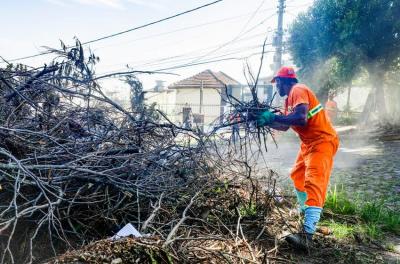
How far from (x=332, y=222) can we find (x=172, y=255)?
2367 mm

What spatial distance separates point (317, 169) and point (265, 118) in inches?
28.3

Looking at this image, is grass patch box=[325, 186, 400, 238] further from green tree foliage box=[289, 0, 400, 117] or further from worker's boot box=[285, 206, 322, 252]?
green tree foliage box=[289, 0, 400, 117]

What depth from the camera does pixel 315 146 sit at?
11.8 ft

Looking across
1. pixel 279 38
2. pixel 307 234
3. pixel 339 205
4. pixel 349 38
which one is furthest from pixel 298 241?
pixel 279 38

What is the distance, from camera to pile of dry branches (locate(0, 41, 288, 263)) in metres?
2.54

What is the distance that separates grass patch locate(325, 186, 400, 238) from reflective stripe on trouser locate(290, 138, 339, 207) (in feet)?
1.63

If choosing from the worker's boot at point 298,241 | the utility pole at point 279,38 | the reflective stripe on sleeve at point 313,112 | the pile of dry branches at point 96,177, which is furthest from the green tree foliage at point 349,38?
the worker's boot at point 298,241

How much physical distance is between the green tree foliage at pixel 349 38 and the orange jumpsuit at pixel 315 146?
10905 millimetres

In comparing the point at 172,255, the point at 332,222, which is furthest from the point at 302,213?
Result: the point at 172,255

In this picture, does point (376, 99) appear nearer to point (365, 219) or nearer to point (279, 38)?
point (279, 38)

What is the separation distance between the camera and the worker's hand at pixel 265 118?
3.60m

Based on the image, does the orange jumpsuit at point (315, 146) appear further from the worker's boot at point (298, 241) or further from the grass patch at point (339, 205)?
the grass patch at point (339, 205)

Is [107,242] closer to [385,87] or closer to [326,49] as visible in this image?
[326,49]

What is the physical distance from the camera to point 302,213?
394 centimetres
